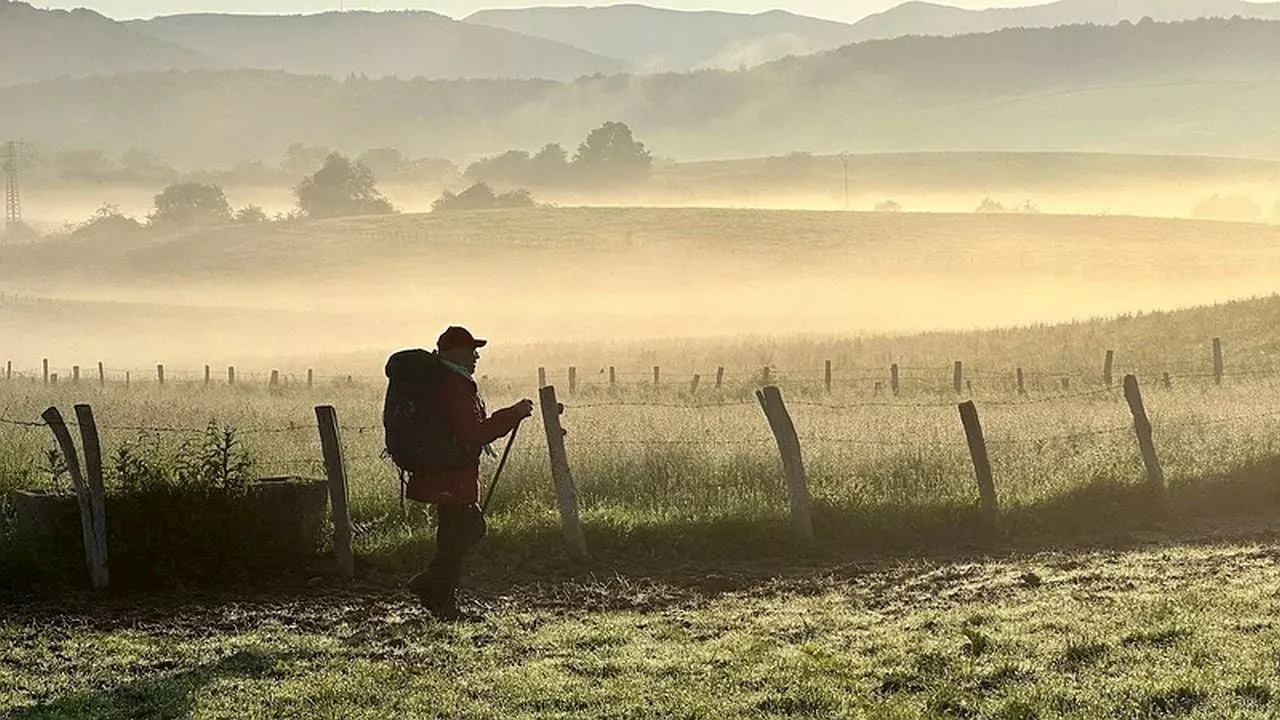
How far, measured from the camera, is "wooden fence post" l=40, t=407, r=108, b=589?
41.8 feet

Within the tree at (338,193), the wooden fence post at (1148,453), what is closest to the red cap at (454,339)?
the wooden fence post at (1148,453)

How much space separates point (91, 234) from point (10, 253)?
2076cm

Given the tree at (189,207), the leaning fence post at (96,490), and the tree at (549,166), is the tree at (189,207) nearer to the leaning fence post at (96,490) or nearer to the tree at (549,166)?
the tree at (549,166)

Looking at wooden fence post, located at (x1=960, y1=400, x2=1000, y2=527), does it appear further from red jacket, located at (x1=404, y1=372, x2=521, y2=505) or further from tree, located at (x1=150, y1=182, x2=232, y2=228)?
tree, located at (x1=150, y1=182, x2=232, y2=228)

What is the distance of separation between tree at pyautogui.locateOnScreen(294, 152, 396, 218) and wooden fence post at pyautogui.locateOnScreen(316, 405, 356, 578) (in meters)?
138

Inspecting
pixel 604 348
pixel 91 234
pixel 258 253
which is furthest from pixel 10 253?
pixel 604 348

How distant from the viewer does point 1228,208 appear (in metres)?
172

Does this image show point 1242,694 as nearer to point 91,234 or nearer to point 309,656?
point 309,656

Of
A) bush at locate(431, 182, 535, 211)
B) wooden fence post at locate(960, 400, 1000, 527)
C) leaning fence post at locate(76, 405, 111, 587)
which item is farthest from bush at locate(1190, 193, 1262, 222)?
leaning fence post at locate(76, 405, 111, 587)

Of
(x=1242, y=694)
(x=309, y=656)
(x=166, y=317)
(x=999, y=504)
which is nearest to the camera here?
(x=1242, y=694)

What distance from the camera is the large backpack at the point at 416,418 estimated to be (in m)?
10.8

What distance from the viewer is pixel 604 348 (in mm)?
53938

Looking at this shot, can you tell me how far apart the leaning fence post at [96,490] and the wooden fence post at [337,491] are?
6.02 ft

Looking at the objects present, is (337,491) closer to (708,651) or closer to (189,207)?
(708,651)
